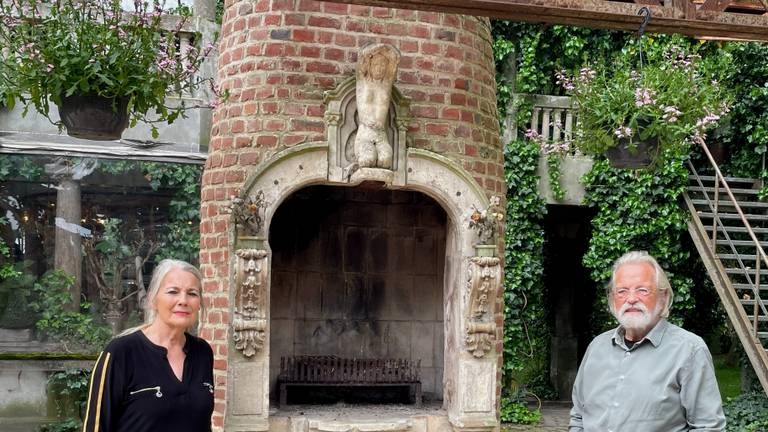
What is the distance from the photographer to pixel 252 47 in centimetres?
514

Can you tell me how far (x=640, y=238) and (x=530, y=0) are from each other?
676 centimetres

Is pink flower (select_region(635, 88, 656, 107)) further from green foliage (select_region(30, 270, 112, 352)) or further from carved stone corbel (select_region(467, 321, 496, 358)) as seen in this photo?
green foliage (select_region(30, 270, 112, 352))

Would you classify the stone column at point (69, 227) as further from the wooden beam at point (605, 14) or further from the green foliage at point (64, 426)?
the wooden beam at point (605, 14)

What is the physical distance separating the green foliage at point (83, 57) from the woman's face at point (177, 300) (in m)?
1.31

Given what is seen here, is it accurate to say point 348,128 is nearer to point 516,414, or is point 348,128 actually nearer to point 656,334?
point 656,334

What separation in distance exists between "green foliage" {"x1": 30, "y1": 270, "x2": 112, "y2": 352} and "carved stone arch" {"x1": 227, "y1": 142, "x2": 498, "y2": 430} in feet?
12.6

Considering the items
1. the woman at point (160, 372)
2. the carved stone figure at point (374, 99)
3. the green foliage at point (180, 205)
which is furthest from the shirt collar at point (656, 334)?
the green foliage at point (180, 205)

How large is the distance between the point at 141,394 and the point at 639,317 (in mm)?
1700

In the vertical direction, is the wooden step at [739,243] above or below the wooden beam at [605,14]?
below

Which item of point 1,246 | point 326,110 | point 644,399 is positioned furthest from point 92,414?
point 1,246

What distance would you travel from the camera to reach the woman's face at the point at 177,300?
2973 mm

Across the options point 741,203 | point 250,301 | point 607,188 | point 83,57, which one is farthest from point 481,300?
point 741,203

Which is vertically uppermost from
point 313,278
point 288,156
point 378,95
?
point 378,95

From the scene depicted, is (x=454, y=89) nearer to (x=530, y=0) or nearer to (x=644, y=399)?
(x=530, y=0)
